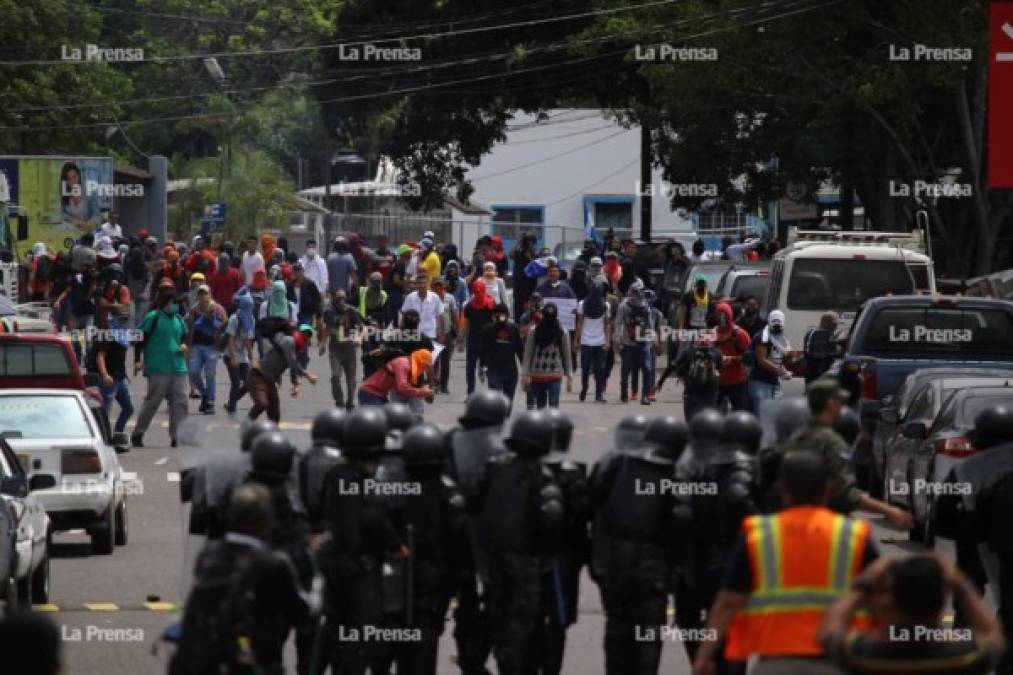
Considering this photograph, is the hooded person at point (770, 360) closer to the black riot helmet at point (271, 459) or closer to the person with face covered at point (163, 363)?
the person with face covered at point (163, 363)

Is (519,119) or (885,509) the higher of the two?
(519,119)

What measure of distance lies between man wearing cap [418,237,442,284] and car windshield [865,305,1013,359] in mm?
12426

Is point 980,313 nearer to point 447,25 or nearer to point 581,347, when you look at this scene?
point 581,347

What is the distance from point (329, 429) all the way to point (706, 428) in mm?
1806

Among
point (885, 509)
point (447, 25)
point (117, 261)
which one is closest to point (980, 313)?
point (885, 509)

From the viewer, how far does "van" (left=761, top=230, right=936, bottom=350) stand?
2770cm

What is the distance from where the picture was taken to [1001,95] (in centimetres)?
2052

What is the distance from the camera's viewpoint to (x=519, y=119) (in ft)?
250

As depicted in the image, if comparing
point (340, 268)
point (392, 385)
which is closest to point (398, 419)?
point (392, 385)

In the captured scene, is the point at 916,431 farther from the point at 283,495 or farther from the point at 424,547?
the point at 283,495

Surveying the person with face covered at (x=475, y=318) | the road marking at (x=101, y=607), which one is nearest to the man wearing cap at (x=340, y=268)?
the person with face covered at (x=475, y=318)

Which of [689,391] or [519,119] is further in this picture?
[519,119]

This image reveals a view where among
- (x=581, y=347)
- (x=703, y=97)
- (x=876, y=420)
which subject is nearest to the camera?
(x=876, y=420)

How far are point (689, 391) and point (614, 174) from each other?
5194 centimetres
